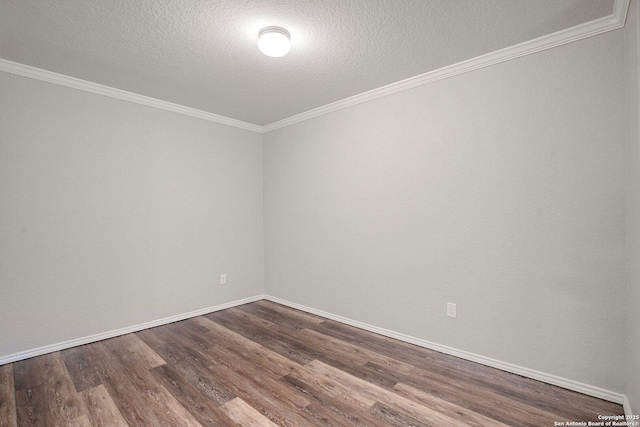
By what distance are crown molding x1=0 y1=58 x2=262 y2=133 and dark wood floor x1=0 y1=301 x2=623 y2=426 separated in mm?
2473

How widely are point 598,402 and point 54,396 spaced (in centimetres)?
367

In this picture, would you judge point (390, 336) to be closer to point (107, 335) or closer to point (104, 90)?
point (107, 335)

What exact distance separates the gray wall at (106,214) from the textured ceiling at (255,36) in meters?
0.46

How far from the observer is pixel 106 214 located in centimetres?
309

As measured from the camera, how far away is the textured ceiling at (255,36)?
1.90 m

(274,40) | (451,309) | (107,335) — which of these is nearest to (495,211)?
(451,309)

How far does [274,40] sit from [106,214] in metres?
2.41

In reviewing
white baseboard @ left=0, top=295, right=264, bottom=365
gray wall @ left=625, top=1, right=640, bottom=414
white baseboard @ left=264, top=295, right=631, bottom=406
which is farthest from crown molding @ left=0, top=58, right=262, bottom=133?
gray wall @ left=625, top=1, right=640, bottom=414

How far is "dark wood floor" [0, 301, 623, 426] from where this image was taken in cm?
188

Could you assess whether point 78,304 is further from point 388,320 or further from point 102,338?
point 388,320

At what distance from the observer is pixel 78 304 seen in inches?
115

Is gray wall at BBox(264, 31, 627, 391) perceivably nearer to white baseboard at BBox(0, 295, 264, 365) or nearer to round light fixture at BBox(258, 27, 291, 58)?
round light fixture at BBox(258, 27, 291, 58)

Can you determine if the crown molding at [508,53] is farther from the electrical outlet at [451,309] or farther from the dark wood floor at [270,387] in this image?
the dark wood floor at [270,387]

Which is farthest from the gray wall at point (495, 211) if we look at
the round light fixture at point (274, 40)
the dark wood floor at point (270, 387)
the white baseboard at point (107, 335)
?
the white baseboard at point (107, 335)
